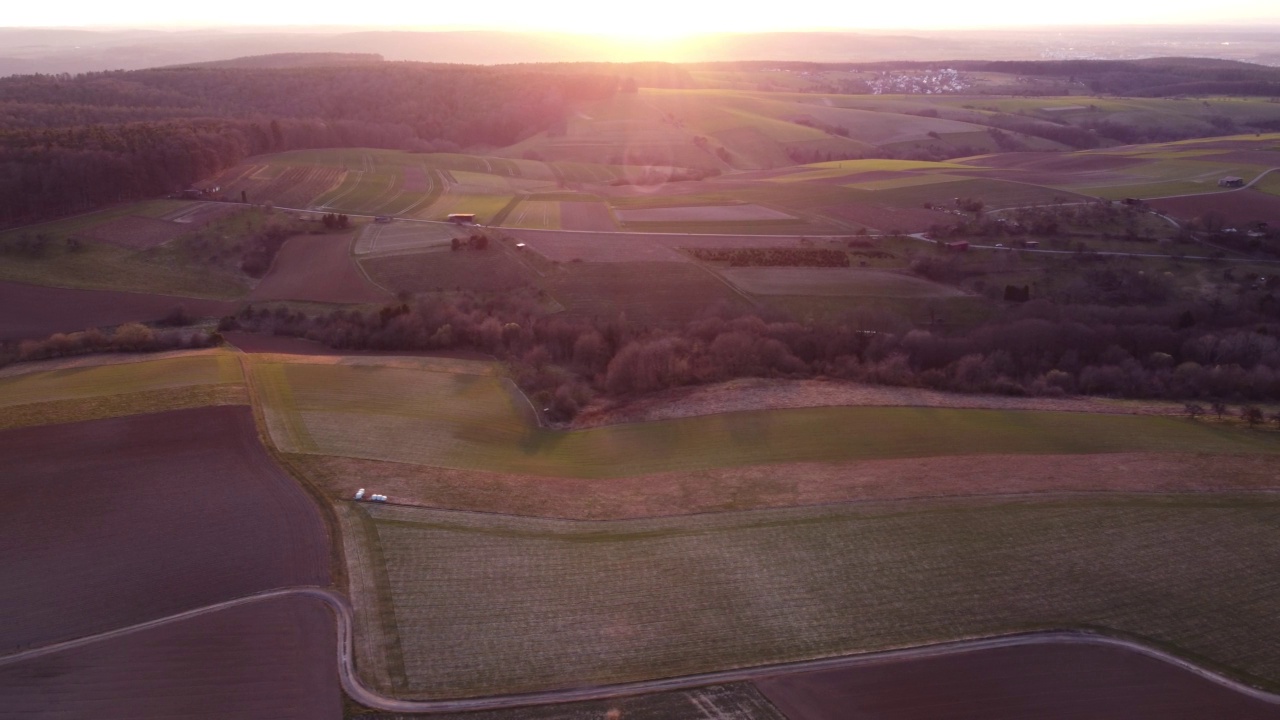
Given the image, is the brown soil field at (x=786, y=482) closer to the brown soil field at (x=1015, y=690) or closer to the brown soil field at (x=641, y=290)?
the brown soil field at (x=1015, y=690)

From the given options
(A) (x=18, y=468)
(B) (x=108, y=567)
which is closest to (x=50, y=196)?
(A) (x=18, y=468)

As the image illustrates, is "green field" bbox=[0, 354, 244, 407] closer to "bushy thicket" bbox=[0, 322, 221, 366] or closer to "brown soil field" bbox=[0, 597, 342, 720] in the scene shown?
"bushy thicket" bbox=[0, 322, 221, 366]

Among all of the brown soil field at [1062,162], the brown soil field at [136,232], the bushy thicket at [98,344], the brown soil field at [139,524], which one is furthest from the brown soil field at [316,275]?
the brown soil field at [1062,162]

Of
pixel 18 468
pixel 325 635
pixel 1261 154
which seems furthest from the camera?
pixel 1261 154

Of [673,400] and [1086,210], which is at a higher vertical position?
[1086,210]

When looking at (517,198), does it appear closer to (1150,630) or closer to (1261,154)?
(1150,630)

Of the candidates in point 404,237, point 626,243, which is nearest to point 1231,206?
point 626,243

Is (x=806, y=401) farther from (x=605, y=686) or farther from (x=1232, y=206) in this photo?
(x=1232, y=206)

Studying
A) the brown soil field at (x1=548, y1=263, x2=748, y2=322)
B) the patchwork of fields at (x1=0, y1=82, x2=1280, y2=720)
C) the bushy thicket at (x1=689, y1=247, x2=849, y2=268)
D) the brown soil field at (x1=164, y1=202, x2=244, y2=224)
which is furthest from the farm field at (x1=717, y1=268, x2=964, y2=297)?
the brown soil field at (x1=164, y1=202, x2=244, y2=224)
